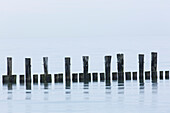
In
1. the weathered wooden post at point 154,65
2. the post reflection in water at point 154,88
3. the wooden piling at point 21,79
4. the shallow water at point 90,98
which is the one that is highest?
the weathered wooden post at point 154,65

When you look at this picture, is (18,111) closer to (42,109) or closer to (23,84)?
Result: (42,109)

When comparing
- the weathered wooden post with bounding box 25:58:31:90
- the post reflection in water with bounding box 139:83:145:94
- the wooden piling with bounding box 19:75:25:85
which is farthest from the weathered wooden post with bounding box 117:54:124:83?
the wooden piling with bounding box 19:75:25:85

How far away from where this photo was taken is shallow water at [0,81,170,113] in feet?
113

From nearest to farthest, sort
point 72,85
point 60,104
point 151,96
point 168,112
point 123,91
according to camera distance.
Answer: point 168,112, point 60,104, point 151,96, point 123,91, point 72,85

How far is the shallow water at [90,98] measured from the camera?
113ft

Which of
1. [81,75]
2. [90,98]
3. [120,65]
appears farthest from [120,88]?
[90,98]

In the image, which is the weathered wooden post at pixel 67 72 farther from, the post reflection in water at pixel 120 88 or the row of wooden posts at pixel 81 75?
the post reflection in water at pixel 120 88

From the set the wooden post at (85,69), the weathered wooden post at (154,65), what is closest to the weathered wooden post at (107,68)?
the wooden post at (85,69)

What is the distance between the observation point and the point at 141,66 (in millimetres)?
42438

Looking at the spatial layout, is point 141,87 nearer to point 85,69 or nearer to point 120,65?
point 120,65

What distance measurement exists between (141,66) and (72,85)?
406cm

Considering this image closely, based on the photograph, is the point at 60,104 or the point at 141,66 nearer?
the point at 60,104

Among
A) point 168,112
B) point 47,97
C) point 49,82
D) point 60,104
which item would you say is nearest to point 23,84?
point 49,82

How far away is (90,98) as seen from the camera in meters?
38.4
